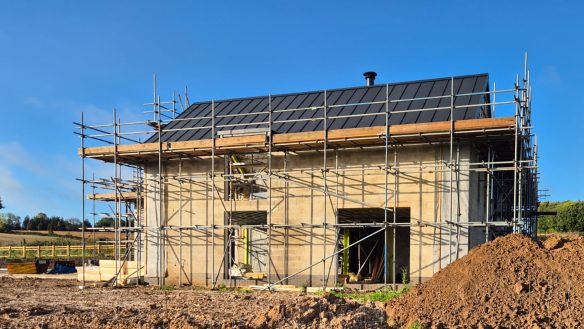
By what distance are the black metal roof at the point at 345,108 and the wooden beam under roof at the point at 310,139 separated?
534mm

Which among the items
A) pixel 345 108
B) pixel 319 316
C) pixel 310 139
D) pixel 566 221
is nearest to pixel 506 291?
pixel 319 316


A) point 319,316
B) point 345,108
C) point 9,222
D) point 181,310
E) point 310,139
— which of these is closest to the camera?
point 319,316

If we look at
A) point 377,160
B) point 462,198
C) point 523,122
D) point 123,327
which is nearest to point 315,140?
point 377,160

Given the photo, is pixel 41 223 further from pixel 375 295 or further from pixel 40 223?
Answer: pixel 375 295

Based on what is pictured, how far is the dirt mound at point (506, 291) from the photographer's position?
8988mm

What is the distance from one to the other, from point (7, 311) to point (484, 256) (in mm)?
9560

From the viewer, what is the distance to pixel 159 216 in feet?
60.2

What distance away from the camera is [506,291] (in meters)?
9.83

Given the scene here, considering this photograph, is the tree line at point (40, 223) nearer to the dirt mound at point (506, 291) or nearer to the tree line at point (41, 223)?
the tree line at point (41, 223)

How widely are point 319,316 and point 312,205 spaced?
720 centimetres

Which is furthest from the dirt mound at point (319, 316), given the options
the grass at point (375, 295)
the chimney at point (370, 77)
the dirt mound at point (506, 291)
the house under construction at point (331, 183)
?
the chimney at point (370, 77)

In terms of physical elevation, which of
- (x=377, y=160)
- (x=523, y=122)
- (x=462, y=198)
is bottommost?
(x=462, y=198)

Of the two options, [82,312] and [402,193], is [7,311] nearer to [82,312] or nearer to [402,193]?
[82,312]

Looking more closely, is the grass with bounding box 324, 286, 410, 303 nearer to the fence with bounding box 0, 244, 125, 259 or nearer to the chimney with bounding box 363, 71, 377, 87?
the chimney with bounding box 363, 71, 377, 87
